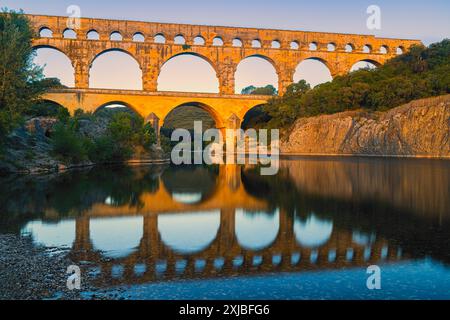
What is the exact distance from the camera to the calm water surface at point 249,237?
5.31m

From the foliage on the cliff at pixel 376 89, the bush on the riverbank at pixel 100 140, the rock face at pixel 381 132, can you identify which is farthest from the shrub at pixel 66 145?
the foliage on the cliff at pixel 376 89

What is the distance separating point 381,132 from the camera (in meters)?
38.6

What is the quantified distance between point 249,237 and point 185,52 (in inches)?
1671

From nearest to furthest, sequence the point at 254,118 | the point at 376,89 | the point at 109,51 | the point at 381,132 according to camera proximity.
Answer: the point at 381,132 → the point at 376,89 → the point at 109,51 → the point at 254,118

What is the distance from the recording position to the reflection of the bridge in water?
596 cm

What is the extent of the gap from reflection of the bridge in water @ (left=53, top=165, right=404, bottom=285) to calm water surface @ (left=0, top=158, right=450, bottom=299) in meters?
0.02

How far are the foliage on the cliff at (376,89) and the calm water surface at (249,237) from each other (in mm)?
27798

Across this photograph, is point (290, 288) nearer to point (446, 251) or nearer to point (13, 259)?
point (446, 251)

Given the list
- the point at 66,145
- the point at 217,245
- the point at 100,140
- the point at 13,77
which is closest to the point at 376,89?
the point at 100,140

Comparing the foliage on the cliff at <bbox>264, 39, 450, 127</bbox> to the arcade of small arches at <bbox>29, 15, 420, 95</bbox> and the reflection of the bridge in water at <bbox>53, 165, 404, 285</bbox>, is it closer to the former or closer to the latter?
the arcade of small arches at <bbox>29, 15, 420, 95</bbox>

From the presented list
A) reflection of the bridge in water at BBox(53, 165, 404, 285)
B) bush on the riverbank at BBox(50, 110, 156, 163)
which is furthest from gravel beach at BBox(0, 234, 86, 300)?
bush on the riverbank at BBox(50, 110, 156, 163)

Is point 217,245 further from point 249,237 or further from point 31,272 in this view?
point 31,272

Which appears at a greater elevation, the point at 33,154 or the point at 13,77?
the point at 13,77
